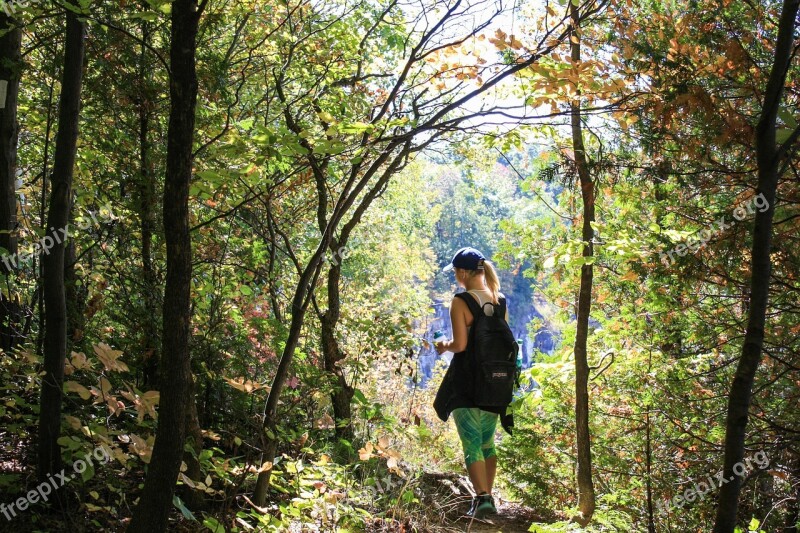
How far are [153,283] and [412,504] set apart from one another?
2.17 m

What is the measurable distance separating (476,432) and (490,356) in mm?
556

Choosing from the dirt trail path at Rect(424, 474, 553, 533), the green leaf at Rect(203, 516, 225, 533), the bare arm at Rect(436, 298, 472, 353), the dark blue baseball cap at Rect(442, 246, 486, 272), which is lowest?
the dirt trail path at Rect(424, 474, 553, 533)

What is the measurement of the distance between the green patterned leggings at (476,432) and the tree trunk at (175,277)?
2611 mm

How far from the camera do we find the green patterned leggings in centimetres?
445

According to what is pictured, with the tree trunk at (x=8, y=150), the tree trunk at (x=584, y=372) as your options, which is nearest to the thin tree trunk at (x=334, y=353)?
the tree trunk at (x=584, y=372)

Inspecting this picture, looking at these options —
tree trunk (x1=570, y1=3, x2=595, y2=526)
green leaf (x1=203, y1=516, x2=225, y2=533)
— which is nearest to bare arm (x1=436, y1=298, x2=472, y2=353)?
tree trunk (x1=570, y1=3, x2=595, y2=526)

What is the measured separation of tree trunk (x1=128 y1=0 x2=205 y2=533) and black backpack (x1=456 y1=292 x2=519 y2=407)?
2.56m

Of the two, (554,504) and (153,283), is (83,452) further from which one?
(554,504)

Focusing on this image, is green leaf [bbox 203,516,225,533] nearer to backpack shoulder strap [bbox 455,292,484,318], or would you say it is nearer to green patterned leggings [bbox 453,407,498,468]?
green patterned leggings [bbox 453,407,498,468]

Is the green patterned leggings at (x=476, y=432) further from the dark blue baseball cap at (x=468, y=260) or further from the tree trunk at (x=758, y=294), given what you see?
the tree trunk at (x=758, y=294)

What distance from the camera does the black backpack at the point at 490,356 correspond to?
Answer: 4.39m

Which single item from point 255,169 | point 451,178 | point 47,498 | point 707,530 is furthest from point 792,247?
point 451,178

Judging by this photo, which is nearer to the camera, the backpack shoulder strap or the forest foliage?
the forest foliage

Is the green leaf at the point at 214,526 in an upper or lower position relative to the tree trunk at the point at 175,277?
lower
